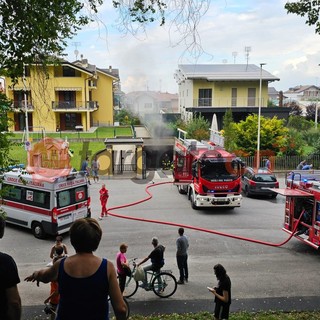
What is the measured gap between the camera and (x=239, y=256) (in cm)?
1203

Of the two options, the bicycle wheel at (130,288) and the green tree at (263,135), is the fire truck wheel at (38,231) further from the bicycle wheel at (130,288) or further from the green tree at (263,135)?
the green tree at (263,135)

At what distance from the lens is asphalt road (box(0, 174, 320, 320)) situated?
8.78 metres

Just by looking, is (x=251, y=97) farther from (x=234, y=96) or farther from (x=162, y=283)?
(x=162, y=283)

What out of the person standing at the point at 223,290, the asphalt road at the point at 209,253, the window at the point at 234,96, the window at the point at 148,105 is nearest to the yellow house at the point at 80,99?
the window at the point at 148,105

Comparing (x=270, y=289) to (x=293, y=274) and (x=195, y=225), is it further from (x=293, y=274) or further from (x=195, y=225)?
(x=195, y=225)

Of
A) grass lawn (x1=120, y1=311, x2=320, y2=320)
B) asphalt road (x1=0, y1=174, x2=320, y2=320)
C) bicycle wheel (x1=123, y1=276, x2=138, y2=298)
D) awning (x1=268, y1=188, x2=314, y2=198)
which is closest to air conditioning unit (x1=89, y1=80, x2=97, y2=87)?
asphalt road (x1=0, y1=174, x2=320, y2=320)

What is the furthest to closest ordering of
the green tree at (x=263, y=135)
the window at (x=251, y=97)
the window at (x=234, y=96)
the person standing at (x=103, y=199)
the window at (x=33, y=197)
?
the window at (x=251, y=97)
the window at (x=234, y=96)
the green tree at (x=263, y=135)
the person standing at (x=103, y=199)
the window at (x=33, y=197)

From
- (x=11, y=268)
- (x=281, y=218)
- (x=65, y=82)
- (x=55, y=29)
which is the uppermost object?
(x=65, y=82)

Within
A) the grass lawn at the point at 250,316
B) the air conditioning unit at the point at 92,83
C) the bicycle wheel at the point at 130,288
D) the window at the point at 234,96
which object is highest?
the air conditioning unit at the point at 92,83

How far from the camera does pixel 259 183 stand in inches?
826

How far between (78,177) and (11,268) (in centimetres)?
1117

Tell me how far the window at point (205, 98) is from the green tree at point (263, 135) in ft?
45.0

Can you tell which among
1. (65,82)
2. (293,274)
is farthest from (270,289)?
(65,82)

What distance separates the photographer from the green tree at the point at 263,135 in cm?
3028
